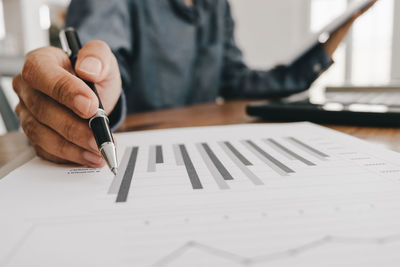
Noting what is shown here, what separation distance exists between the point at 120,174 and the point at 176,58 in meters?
0.57

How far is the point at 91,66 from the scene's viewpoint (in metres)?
0.26

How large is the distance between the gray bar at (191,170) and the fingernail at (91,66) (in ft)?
0.31

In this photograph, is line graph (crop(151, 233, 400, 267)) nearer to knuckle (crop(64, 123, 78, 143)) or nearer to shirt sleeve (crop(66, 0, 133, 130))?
knuckle (crop(64, 123, 78, 143))

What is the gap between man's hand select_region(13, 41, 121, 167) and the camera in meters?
0.23

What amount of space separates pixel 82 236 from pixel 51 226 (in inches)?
0.8

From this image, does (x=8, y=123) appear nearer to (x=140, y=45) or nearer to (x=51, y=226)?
(x=140, y=45)

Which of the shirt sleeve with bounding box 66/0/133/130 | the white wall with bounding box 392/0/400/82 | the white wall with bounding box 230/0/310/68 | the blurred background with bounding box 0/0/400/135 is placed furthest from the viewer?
the white wall with bounding box 230/0/310/68

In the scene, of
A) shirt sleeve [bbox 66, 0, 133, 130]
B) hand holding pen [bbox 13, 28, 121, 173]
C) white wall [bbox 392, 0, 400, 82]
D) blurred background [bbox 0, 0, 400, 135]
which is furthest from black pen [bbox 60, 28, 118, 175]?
white wall [bbox 392, 0, 400, 82]

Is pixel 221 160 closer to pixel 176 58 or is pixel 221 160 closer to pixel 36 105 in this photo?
pixel 36 105

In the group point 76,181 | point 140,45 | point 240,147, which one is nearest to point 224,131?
point 240,147

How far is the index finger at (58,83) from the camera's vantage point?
0.73 feet

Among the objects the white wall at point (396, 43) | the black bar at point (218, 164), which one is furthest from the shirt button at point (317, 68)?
→ the white wall at point (396, 43)

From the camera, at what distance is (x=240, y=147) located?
28cm

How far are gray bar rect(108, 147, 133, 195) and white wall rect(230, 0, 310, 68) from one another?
2286mm
